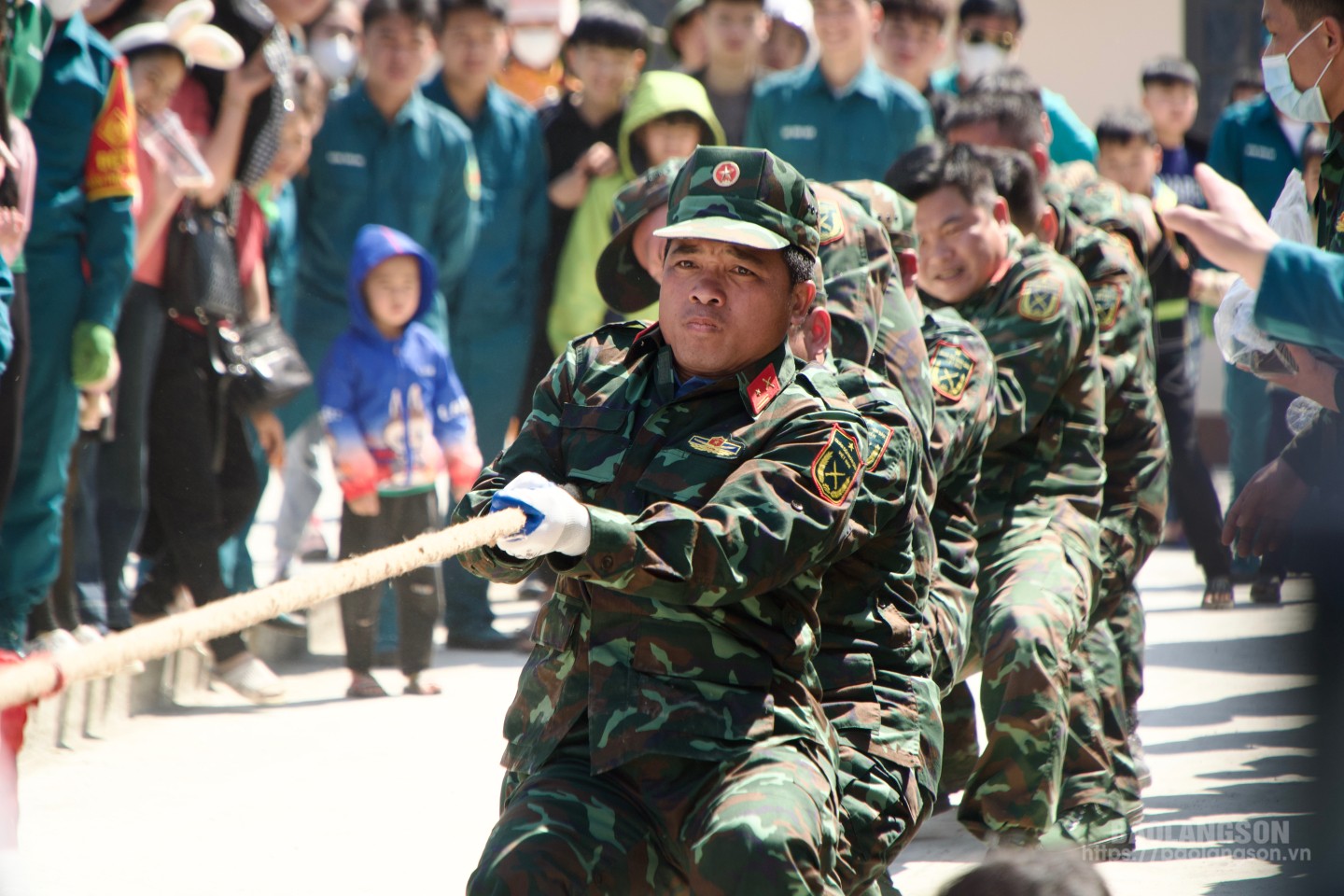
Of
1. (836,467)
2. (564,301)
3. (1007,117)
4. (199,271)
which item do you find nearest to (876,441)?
(836,467)

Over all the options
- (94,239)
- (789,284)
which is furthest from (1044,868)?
(94,239)

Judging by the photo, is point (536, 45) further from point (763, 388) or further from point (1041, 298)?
point (763, 388)

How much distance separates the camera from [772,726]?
2.75 metres

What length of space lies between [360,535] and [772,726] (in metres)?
3.56

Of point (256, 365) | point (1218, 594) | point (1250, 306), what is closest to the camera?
point (1250, 306)

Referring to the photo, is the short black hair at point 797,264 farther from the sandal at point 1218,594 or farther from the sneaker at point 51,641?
the sandal at point 1218,594

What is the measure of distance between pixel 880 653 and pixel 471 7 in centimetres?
483

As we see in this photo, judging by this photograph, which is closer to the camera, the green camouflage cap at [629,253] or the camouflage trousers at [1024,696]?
the camouflage trousers at [1024,696]

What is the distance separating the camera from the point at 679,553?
8.53 feet

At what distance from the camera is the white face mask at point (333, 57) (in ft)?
26.6

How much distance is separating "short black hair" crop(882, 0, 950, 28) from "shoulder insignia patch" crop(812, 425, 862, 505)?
5815 millimetres

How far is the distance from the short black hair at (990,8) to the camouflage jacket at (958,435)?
474 cm

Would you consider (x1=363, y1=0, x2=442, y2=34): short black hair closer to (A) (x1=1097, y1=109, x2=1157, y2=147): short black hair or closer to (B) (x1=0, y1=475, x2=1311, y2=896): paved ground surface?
(B) (x1=0, y1=475, x2=1311, y2=896): paved ground surface

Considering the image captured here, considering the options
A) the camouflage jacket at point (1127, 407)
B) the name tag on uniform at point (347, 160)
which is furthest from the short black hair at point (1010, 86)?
the name tag on uniform at point (347, 160)
